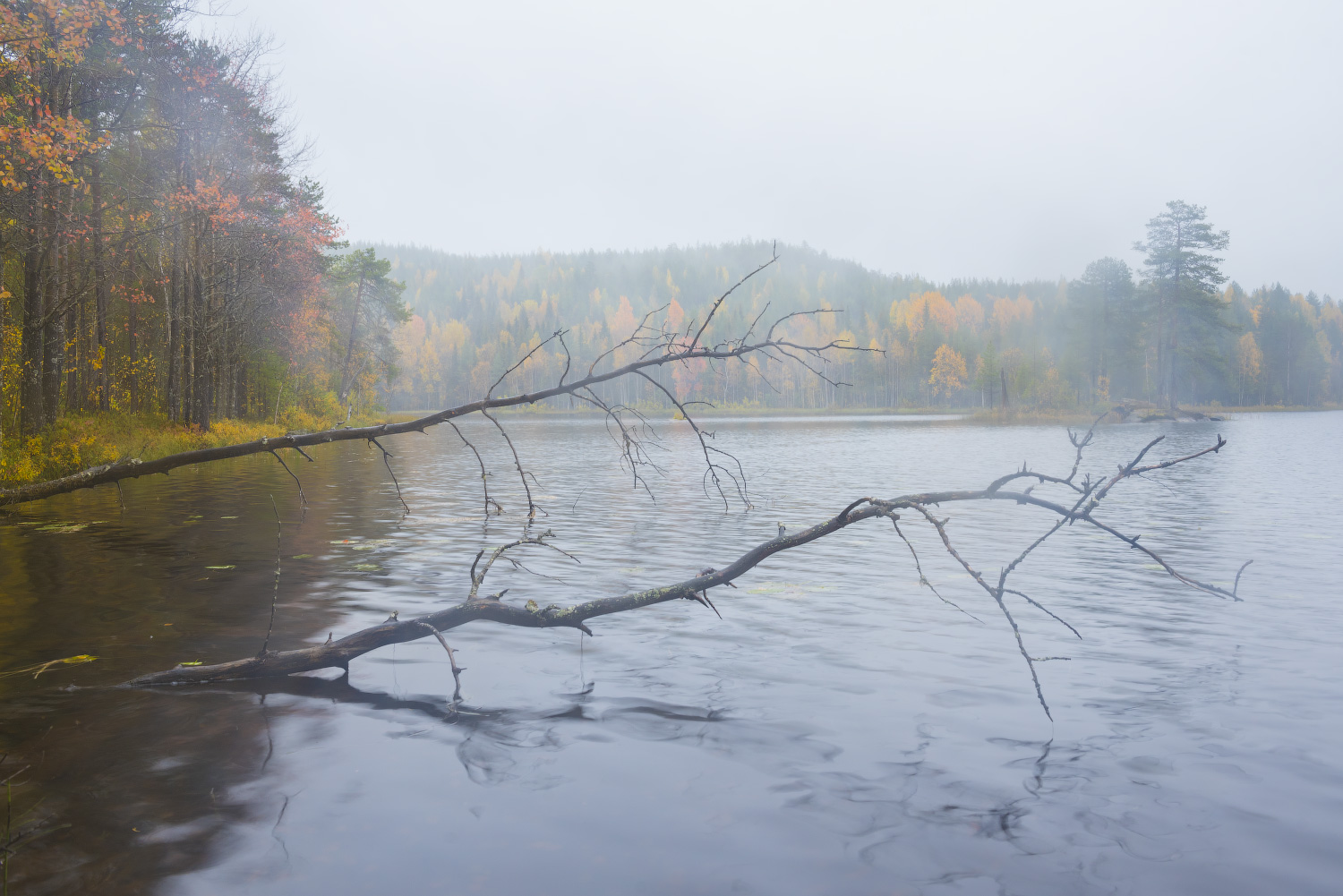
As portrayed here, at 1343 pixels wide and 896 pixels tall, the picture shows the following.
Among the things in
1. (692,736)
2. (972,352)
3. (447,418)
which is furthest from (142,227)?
(972,352)

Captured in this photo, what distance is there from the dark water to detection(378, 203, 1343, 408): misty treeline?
147 feet

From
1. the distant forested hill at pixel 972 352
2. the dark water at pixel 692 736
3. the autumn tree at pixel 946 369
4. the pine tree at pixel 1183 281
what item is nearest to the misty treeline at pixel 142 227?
the dark water at pixel 692 736

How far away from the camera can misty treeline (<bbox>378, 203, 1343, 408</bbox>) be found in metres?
80.5

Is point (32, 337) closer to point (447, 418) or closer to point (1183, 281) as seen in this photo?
point (447, 418)

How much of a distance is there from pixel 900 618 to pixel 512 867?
5735 millimetres

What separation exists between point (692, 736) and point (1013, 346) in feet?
440

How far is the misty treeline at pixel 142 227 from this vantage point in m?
16.2

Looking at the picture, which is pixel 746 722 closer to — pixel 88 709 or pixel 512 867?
pixel 512 867

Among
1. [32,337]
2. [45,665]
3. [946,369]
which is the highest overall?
[946,369]

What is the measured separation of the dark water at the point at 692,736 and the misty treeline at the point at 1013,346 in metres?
44.7

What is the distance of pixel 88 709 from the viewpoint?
6.11m

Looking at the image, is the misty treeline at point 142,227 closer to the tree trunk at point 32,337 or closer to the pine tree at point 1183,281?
the tree trunk at point 32,337

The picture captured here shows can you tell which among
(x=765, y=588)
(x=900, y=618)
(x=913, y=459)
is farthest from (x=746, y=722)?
(x=913, y=459)

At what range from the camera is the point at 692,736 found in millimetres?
5758
